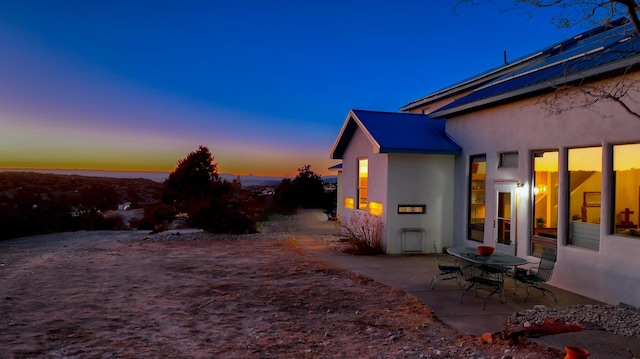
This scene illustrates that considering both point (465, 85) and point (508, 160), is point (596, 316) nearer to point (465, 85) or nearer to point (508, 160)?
point (508, 160)

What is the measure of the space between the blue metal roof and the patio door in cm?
236

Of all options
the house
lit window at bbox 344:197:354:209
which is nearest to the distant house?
lit window at bbox 344:197:354:209

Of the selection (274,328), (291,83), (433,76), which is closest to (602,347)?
(274,328)

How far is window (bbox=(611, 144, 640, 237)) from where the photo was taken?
7.24m

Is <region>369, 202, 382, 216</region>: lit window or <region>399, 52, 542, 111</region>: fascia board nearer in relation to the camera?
<region>369, 202, 382, 216</region>: lit window

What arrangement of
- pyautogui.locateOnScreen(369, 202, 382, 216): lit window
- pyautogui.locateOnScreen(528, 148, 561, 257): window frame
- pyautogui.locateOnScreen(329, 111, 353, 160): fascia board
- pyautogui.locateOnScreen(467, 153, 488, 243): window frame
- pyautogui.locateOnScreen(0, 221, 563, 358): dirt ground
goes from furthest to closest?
1. pyautogui.locateOnScreen(329, 111, 353, 160): fascia board
2. pyautogui.locateOnScreen(369, 202, 382, 216): lit window
3. pyautogui.locateOnScreen(467, 153, 488, 243): window frame
4. pyautogui.locateOnScreen(528, 148, 561, 257): window frame
5. pyautogui.locateOnScreen(0, 221, 563, 358): dirt ground

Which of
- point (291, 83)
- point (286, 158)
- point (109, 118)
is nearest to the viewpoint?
point (109, 118)

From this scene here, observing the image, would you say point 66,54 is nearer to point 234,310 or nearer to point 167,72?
point 167,72

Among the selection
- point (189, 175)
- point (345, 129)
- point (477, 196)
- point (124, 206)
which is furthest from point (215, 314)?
point (124, 206)

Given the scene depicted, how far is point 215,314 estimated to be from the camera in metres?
6.61

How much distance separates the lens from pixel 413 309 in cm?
689

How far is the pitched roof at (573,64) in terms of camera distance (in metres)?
6.95

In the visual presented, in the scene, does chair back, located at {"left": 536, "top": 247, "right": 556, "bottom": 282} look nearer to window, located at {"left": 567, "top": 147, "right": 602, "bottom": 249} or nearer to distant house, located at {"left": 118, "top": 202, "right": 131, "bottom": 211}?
window, located at {"left": 567, "top": 147, "right": 602, "bottom": 249}

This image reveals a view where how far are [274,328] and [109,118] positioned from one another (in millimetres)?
18408
